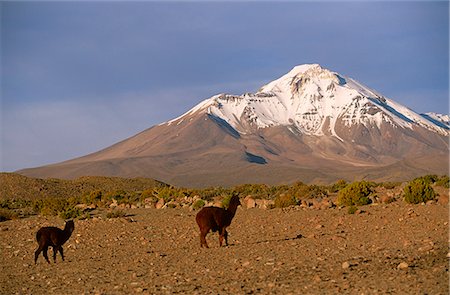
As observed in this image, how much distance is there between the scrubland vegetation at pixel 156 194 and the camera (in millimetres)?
25750

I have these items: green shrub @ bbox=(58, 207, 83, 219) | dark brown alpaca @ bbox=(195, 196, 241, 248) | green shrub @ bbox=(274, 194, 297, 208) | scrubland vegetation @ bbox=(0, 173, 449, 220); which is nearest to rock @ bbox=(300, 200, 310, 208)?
scrubland vegetation @ bbox=(0, 173, 449, 220)

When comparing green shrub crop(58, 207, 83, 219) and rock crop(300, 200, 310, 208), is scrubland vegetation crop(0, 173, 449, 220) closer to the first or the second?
green shrub crop(58, 207, 83, 219)

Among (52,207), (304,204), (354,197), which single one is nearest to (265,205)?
(304,204)

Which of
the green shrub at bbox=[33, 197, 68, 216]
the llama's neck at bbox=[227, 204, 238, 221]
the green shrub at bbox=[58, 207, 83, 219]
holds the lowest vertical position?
the llama's neck at bbox=[227, 204, 238, 221]

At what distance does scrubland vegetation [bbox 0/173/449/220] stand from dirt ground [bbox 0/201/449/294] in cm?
335

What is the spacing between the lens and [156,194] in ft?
130

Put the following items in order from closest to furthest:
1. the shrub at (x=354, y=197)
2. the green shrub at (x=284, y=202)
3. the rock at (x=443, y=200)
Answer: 1. the rock at (x=443, y=200)
2. the shrub at (x=354, y=197)
3. the green shrub at (x=284, y=202)

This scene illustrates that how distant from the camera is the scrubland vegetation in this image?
2575cm

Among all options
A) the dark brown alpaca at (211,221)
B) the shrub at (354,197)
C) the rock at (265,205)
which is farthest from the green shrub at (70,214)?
the shrub at (354,197)

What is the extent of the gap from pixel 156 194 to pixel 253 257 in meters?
26.8

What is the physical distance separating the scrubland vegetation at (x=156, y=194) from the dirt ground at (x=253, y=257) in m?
3.35

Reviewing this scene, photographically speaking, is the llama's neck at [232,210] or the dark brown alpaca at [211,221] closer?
the dark brown alpaca at [211,221]

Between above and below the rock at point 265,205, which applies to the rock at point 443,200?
below

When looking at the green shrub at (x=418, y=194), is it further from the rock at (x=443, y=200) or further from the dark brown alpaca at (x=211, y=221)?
the dark brown alpaca at (x=211, y=221)
